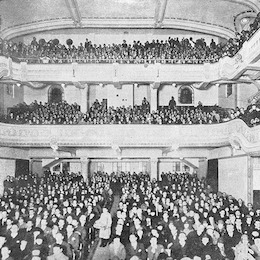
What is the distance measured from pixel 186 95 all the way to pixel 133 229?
13237 millimetres

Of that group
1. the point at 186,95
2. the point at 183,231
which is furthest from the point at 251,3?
the point at 183,231

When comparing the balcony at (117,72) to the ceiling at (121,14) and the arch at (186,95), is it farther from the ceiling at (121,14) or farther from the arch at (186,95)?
the arch at (186,95)

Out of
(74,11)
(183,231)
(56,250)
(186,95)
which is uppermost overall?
(74,11)

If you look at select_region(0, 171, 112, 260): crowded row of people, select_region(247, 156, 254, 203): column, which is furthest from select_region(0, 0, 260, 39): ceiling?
select_region(0, 171, 112, 260): crowded row of people

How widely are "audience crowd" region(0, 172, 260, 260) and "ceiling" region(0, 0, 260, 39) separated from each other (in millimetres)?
8987

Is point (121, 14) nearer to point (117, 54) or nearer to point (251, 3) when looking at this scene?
point (117, 54)

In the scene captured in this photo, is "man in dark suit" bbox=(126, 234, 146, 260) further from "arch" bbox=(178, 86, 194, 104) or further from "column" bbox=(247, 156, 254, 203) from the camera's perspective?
"arch" bbox=(178, 86, 194, 104)

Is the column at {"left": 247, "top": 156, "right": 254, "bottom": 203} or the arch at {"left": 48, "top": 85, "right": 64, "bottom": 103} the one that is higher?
the arch at {"left": 48, "top": 85, "right": 64, "bottom": 103}

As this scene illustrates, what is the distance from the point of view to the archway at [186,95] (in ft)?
67.5

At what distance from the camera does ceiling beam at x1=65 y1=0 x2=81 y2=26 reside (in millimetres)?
17158

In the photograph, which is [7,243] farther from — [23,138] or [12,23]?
[12,23]

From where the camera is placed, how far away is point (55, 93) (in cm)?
2075

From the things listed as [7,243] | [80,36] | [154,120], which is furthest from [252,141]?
[80,36]

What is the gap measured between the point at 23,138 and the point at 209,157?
8632 mm
